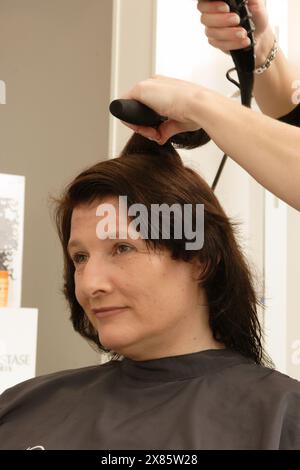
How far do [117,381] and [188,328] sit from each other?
6.9 inches

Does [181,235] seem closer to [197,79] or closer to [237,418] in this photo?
[237,418]

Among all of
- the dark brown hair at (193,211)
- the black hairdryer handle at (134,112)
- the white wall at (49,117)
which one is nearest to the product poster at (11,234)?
the dark brown hair at (193,211)

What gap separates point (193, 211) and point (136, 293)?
19 centimetres

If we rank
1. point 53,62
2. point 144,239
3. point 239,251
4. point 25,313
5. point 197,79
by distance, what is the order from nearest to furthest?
point 144,239 < point 239,251 < point 25,313 < point 197,79 < point 53,62

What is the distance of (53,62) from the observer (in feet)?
7.98

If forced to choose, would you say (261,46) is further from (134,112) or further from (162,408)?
(162,408)

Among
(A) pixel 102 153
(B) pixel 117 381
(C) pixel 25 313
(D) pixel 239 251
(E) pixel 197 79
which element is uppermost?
(E) pixel 197 79

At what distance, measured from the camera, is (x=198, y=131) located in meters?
1.30

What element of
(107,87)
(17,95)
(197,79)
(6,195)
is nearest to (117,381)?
(6,195)

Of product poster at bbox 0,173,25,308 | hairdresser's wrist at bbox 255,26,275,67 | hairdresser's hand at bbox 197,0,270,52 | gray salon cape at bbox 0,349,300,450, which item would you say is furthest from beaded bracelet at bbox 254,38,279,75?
product poster at bbox 0,173,25,308

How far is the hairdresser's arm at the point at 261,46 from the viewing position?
1.20m
